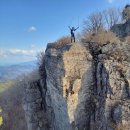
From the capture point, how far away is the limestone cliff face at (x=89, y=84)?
1981 centimetres

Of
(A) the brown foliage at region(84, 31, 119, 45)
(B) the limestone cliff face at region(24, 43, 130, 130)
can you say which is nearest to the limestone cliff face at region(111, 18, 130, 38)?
(A) the brown foliage at region(84, 31, 119, 45)

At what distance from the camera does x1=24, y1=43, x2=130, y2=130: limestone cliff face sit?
19.8 m

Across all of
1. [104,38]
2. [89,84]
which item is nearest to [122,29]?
[104,38]

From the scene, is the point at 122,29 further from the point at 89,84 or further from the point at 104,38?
the point at 89,84

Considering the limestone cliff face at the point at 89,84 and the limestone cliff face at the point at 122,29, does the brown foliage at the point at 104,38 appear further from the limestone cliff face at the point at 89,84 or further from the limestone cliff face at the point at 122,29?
the limestone cliff face at the point at 122,29

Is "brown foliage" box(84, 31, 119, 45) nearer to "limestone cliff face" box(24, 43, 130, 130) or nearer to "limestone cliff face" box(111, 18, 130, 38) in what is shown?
"limestone cliff face" box(24, 43, 130, 130)

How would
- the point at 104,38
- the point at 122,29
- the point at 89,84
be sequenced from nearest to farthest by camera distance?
the point at 89,84
the point at 104,38
the point at 122,29

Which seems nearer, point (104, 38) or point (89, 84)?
point (89, 84)

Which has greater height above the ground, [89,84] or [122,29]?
[122,29]

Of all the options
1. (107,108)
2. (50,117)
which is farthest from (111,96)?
(50,117)

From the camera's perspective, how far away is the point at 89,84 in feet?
70.8

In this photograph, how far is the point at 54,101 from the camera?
915 inches

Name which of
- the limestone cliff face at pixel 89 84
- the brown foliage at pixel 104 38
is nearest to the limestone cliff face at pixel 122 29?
the brown foliage at pixel 104 38

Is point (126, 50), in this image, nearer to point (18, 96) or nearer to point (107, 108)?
point (107, 108)
